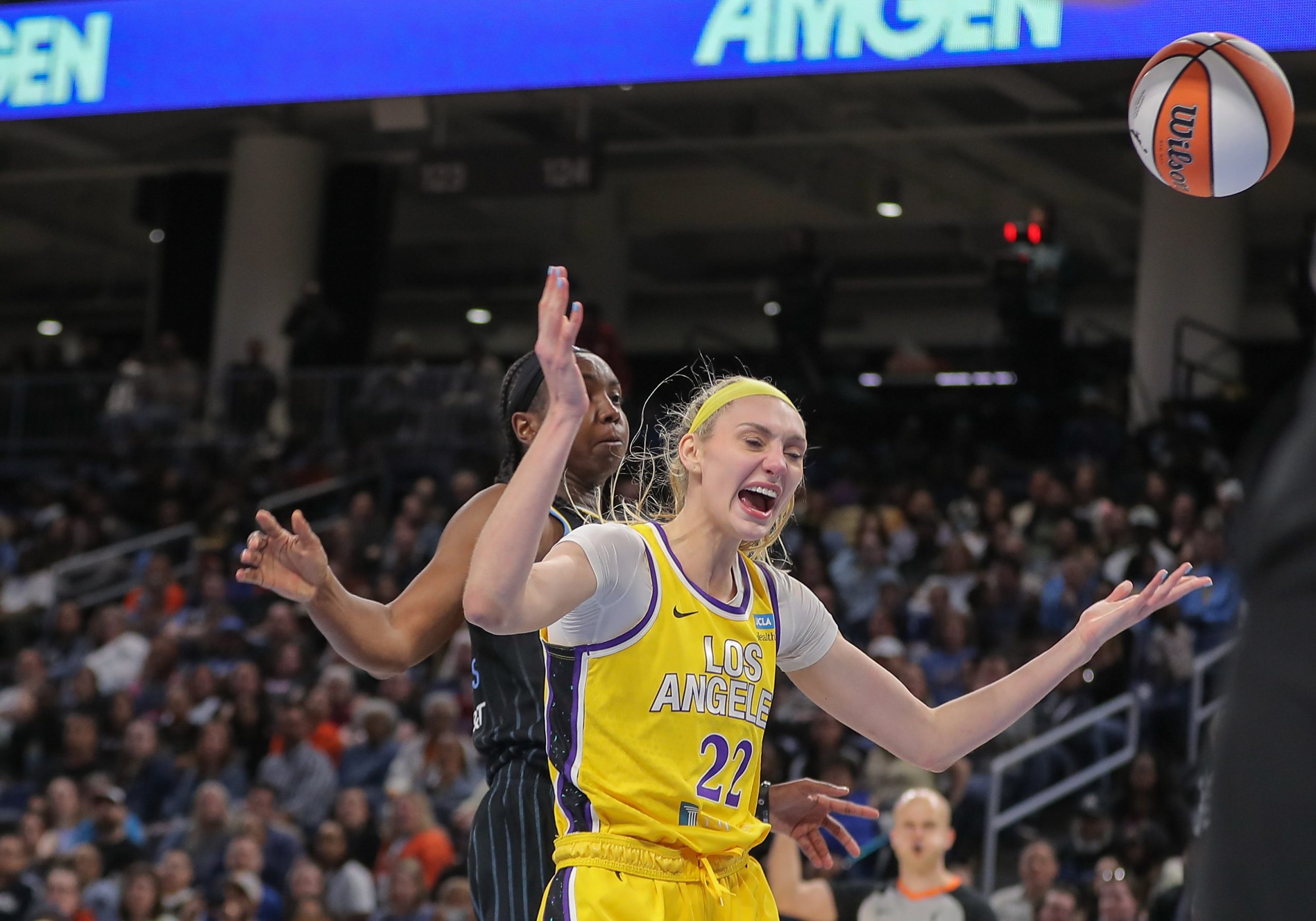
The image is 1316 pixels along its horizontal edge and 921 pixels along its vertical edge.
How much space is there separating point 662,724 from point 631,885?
29 cm

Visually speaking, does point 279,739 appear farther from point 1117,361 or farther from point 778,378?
point 1117,361

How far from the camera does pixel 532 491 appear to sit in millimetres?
2748

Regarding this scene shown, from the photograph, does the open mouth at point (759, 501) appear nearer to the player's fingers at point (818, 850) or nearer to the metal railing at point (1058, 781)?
the player's fingers at point (818, 850)

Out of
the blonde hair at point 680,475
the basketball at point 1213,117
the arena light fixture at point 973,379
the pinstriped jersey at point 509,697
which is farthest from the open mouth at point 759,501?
the arena light fixture at point 973,379

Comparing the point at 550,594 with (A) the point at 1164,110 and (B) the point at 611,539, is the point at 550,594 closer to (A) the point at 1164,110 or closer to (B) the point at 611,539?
(B) the point at 611,539

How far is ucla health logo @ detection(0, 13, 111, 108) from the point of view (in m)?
8.72

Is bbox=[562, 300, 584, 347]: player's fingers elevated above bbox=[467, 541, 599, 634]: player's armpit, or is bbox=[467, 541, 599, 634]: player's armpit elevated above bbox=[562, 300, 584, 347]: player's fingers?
bbox=[562, 300, 584, 347]: player's fingers

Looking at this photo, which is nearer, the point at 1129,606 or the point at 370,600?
the point at 1129,606

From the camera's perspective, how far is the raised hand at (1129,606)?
331cm

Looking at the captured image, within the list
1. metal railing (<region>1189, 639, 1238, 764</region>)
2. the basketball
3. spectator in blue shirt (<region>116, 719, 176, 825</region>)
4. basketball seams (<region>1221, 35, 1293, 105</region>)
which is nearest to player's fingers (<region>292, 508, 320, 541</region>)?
the basketball

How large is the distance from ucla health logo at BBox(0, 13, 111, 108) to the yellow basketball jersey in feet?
21.2

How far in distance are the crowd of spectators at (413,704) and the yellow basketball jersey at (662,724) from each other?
5.17 m

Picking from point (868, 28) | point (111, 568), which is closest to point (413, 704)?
point (111, 568)

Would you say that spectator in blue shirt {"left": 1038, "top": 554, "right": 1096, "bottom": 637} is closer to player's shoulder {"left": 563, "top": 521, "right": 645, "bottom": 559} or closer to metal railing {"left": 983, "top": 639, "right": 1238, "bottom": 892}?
metal railing {"left": 983, "top": 639, "right": 1238, "bottom": 892}
